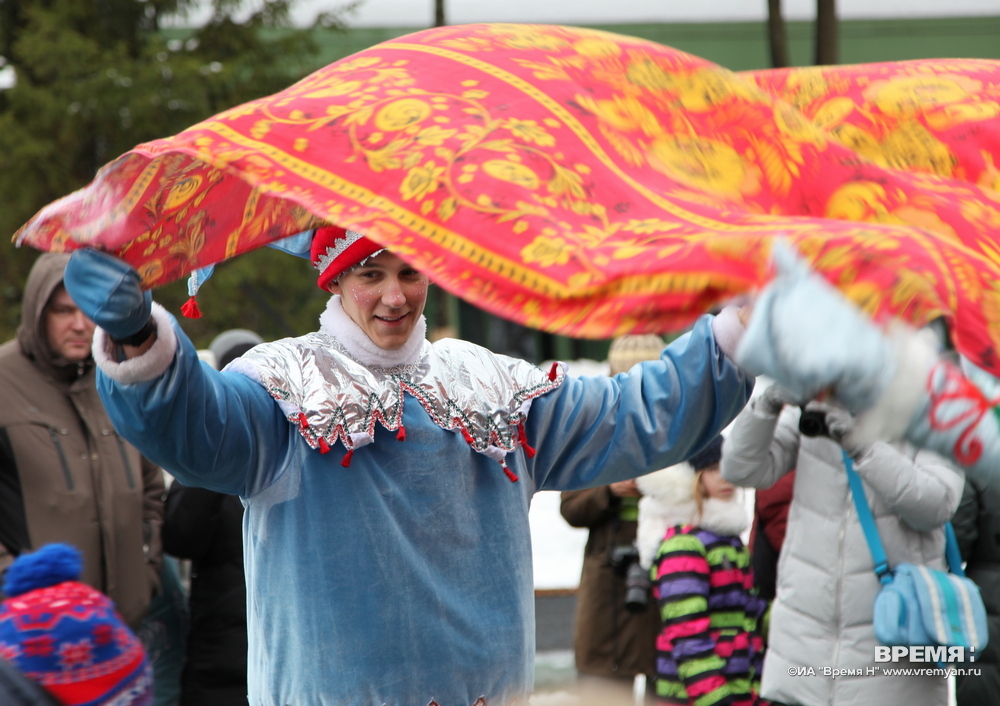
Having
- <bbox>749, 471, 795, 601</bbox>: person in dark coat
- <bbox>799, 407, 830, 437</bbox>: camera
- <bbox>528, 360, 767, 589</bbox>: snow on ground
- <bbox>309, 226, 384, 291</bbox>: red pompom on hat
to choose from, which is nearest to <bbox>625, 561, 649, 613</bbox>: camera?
<bbox>749, 471, 795, 601</bbox>: person in dark coat

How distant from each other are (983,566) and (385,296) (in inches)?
103

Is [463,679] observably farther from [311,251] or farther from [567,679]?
[567,679]

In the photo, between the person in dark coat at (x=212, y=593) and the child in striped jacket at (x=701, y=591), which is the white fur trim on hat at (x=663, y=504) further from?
the person in dark coat at (x=212, y=593)

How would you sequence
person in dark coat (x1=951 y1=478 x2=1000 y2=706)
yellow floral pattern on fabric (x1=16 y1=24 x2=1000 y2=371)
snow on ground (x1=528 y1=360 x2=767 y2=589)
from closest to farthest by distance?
yellow floral pattern on fabric (x1=16 y1=24 x2=1000 y2=371), person in dark coat (x1=951 y1=478 x2=1000 y2=706), snow on ground (x1=528 y1=360 x2=767 y2=589)

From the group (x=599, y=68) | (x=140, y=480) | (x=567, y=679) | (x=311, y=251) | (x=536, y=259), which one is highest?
(x=599, y=68)

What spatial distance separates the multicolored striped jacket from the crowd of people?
7.1 inches

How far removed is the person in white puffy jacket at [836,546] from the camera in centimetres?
324

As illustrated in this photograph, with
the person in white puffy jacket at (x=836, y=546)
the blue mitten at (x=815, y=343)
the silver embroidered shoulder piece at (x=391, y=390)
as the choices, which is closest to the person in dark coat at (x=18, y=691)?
the silver embroidered shoulder piece at (x=391, y=390)

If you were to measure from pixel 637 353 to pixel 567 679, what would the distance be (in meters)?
1.78

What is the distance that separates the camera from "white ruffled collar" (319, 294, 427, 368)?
225 cm

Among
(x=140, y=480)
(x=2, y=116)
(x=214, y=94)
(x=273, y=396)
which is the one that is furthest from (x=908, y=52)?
(x=273, y=396)

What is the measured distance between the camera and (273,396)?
215 cm

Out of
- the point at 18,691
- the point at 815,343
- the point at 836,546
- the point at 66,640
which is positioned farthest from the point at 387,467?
the point at 836,546

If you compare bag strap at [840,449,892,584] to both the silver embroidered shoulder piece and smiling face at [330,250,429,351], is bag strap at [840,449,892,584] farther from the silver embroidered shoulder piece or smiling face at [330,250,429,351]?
smiling face at [330,250,429,351]
